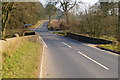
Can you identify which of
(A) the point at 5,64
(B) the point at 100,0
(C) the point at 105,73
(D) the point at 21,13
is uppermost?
(B) the point at 100,0

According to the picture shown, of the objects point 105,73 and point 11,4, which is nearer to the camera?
point 105,73

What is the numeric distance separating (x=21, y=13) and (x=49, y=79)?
69.5ft

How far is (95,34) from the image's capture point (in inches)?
1367

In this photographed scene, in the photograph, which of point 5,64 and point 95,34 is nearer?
point 5,64

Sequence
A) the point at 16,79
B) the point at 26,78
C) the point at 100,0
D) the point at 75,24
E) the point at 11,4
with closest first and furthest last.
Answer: the point at 16,79, the point at 26,78, the point at 11,4, the point at 75,24, the point at 100,0

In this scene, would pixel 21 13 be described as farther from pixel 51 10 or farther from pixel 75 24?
pixel 51 10

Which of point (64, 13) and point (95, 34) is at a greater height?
point (64, 13)

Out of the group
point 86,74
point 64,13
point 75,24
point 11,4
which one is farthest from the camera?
point 64,13

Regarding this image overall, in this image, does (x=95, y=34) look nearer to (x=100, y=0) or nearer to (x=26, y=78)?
(x=100, y=0)

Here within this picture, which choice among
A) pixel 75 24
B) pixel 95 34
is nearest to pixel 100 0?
pixel 75 24

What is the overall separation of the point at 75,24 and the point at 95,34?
800 centimetres

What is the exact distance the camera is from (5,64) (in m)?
7.91

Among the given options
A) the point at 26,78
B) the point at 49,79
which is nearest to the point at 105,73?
the point at 49,79

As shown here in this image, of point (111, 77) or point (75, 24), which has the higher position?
point (75, 24)
